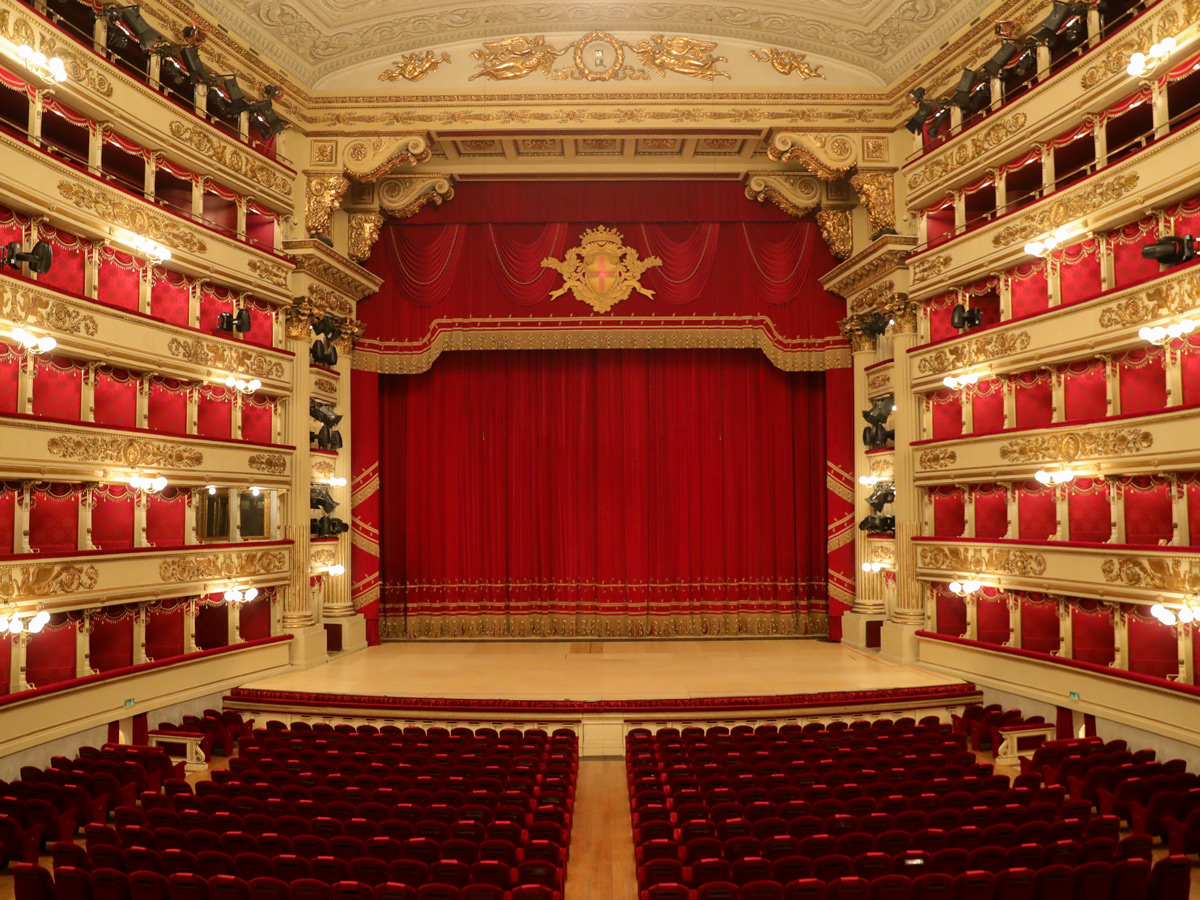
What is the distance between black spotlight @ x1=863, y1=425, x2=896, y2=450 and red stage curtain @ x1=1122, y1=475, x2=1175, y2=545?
5.11 metres

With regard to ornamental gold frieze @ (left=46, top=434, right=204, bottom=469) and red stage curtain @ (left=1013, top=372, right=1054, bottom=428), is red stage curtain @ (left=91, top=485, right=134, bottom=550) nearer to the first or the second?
ornamental gold frieze @ (left=46, top=434, right=204, bottom=469)

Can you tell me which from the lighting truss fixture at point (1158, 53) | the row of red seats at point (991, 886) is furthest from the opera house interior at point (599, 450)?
the lighting truss fixture at point (1158, 53)

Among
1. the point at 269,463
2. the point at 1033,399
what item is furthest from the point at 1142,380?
the point at 269,463

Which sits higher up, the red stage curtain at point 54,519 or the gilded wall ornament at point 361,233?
the gilded wall ornament at point 361,233

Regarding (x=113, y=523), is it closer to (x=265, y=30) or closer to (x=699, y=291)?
(x=265, y=30)

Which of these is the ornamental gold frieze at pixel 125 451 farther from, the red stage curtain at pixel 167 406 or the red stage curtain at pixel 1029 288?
the red stage curtain at pixel 1029 288

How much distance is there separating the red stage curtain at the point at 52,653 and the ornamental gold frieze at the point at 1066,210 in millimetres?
15560

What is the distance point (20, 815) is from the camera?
8.77 metres

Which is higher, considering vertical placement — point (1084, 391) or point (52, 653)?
point (1084, 391)

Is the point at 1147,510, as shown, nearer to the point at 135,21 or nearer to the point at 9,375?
the point at 9,375

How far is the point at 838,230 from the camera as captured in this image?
19844 millimetres

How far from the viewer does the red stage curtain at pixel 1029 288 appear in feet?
49.7

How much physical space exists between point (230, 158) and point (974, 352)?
1337cm

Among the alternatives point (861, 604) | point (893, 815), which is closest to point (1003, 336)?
point (861, 604)
